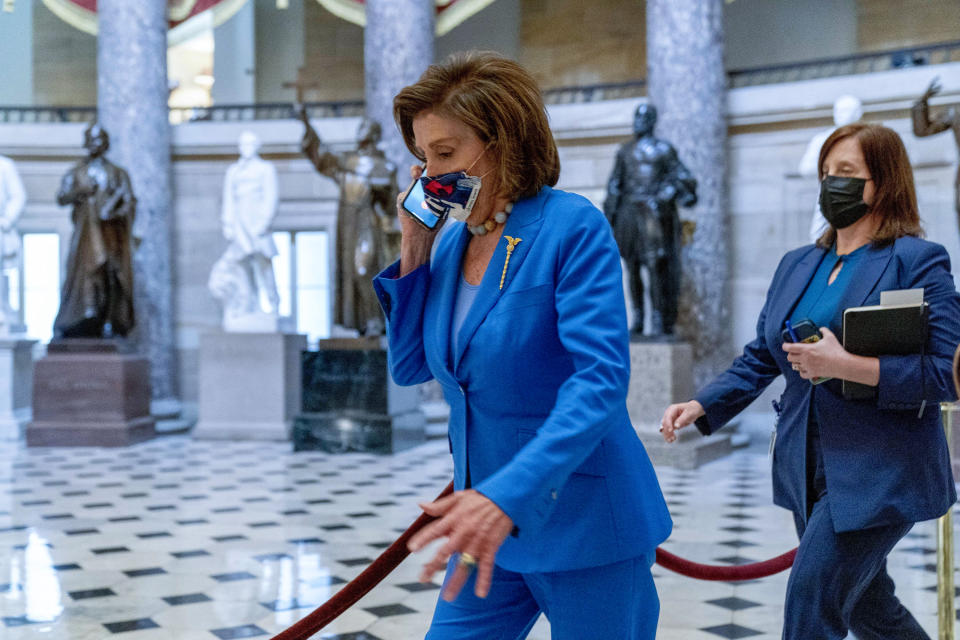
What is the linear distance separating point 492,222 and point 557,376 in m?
0.29

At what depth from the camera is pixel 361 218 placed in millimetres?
11188

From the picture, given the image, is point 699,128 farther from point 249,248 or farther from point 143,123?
point 143,123

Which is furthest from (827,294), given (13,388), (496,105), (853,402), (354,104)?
(354,104)

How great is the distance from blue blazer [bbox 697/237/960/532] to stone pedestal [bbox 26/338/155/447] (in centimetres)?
1018

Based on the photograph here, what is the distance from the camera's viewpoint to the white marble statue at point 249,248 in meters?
12.3

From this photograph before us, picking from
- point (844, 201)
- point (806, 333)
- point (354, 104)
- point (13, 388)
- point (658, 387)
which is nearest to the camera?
point (806, 333)

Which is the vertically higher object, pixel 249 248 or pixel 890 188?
pixel 249 248

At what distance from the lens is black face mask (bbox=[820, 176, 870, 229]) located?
2562 mm

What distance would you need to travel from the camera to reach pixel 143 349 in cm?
1447

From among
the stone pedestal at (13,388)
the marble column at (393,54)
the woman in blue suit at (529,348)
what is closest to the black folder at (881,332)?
the woman in blue suit at (529,348)

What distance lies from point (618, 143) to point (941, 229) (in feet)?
13.5

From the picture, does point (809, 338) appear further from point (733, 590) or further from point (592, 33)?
point (592, 33)

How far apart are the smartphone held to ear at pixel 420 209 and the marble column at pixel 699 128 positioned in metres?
11.1

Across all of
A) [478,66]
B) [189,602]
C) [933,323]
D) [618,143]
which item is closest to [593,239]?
[478,66]
